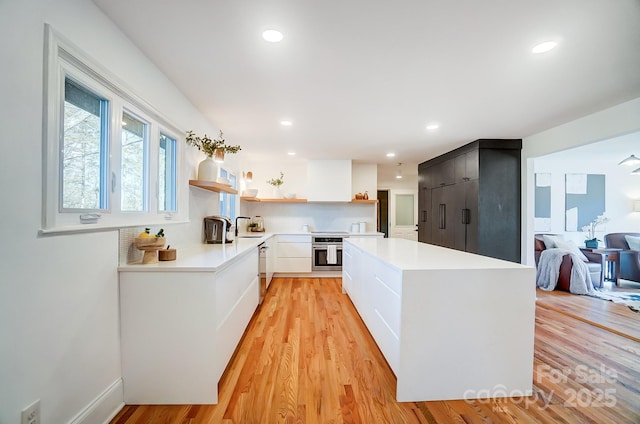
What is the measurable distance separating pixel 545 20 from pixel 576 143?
245 centimetres

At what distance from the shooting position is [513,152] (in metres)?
4.02

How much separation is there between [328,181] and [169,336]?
4124 mm

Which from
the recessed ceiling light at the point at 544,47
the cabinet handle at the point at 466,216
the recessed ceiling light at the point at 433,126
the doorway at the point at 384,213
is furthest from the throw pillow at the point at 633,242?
the recessed ceiling light at the point at 544,47

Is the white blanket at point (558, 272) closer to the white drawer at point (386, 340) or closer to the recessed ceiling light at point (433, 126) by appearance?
the recessed ceiling light at point (433, 126)

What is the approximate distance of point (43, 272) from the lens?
3.83 feet

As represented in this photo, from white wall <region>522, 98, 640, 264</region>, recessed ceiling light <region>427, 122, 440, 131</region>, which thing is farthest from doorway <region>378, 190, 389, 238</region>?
recessed ceiling light <region>427, 122, 440, 131</region>

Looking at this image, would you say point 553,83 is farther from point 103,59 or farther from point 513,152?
point 103,59

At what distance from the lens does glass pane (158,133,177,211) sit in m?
2.31

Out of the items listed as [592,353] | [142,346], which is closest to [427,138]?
[592,353]

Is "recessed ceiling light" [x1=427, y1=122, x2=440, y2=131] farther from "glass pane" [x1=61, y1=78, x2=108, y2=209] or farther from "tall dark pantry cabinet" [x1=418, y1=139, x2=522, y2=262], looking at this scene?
"glass pane" [x1=61, y1=78, x2=108, y2=209]

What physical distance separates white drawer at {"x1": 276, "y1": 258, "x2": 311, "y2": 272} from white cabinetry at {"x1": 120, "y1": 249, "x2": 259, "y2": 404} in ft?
11.2

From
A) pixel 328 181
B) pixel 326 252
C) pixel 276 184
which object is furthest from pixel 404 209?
pixel 276 184

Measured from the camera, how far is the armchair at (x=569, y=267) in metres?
4.33

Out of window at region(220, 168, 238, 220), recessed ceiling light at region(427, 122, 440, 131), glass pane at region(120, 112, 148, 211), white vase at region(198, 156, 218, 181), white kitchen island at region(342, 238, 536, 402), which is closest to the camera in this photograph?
white kitchen island at region(342, 238, 536, 402)
